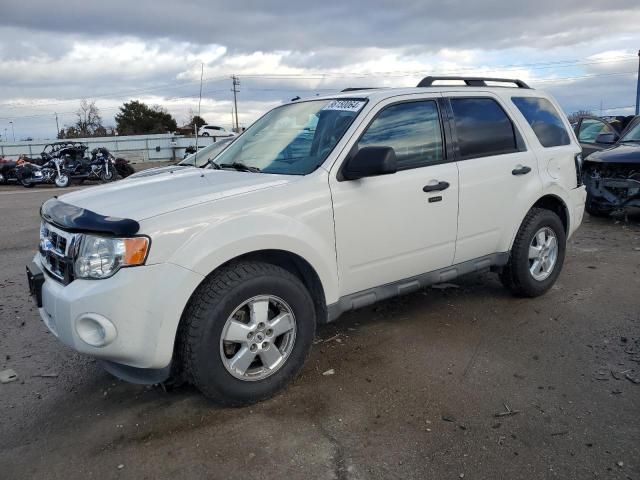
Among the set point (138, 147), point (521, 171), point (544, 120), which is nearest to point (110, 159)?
point (544, 120)

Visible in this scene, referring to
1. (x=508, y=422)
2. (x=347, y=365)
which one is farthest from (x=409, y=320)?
(x=508, y=422)

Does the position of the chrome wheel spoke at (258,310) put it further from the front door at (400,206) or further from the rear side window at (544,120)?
the rear side window at (544,120)

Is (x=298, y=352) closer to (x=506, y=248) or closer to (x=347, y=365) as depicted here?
(x=347, y=365)

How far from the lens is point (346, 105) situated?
3.97m

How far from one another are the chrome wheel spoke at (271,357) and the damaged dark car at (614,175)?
717 centimetres

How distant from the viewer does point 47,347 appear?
172 inches

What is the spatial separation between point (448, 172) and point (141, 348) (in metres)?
2.54

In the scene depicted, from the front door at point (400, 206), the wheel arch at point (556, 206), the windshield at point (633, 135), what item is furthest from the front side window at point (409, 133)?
the windshield at point (633, 135)

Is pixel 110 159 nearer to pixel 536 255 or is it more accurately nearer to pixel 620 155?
pixel 620 155

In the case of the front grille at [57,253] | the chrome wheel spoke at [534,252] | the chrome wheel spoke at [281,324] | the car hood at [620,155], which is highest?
the car hood at [620,155]

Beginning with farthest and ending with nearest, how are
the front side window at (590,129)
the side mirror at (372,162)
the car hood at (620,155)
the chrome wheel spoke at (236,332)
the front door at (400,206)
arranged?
the front side window at (590,129) → the car hood at (620,155) → the front door at (400,206) → the side mirror at (372,162) → the chrome wheel spoke at (236,332)

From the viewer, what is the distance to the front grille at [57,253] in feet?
9.74

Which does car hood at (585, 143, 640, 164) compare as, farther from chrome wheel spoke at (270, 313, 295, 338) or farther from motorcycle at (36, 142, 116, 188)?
motorcycle at (36, 142, 116, 188)

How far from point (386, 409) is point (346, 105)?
2.12 metres
